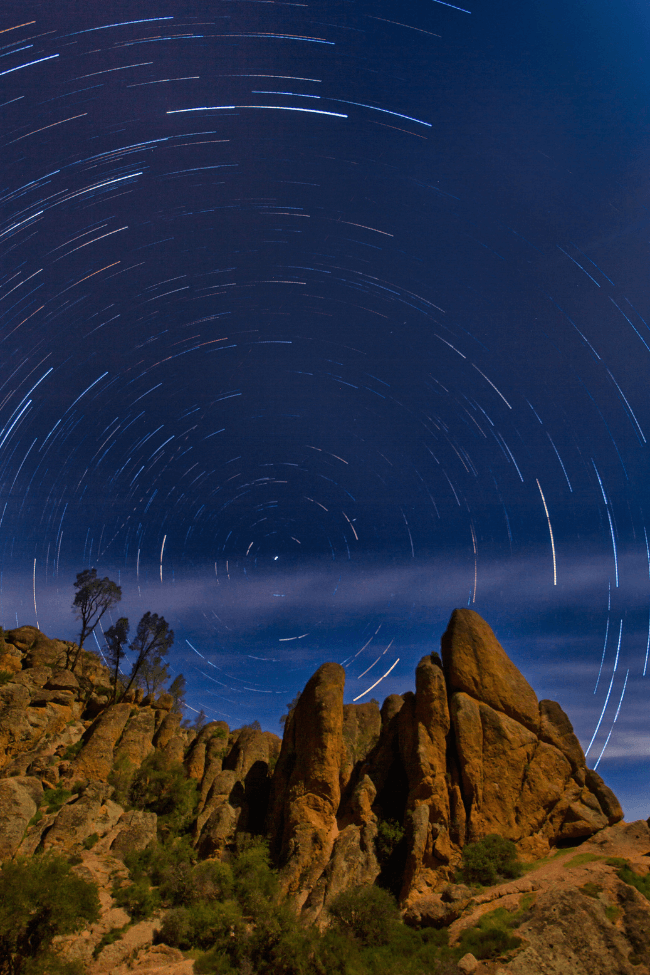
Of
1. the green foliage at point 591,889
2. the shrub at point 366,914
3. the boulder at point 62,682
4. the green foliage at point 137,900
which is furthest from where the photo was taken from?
the boulder at point 62,682

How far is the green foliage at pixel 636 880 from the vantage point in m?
21.3

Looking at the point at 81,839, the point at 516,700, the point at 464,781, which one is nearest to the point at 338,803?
the point at 464,781

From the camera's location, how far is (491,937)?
66.5 feet

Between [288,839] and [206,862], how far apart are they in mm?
6978

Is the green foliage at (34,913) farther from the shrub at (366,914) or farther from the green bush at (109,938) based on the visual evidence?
the shrub at (366,914)

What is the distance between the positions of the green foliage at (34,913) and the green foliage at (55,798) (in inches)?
428

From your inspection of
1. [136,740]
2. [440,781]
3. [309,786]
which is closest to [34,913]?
[309,786]

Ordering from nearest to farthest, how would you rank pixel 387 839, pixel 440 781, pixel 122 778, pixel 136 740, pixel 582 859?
pixel 582 859 < pixel 387 839 < pixel 440 781 < pixel 122 778 < pixel 136 740

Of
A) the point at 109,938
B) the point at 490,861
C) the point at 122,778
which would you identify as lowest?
the point at 109,938

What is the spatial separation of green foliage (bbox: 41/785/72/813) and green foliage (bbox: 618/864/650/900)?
3736 cm

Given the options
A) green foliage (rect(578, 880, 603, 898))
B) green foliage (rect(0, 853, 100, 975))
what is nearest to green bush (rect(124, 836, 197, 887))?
green foliage (rect(0, 853, 100, 975))

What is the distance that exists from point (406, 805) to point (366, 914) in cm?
842

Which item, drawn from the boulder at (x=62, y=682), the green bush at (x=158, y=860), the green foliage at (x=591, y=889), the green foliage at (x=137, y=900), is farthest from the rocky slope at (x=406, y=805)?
the green bush at (x=158, y=860)

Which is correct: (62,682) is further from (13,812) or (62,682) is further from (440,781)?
(440,781)
